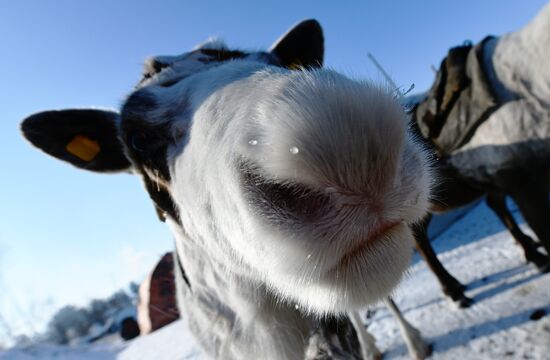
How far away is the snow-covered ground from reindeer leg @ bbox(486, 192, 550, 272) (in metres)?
0.15

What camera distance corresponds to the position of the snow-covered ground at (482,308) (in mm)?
3357

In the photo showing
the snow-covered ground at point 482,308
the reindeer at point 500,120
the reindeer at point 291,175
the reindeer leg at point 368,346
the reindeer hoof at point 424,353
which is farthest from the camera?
the reindeer leg at point 368,346

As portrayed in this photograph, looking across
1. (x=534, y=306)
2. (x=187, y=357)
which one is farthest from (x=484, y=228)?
(x=187, y=357)

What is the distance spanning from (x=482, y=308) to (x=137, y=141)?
454 centimetres

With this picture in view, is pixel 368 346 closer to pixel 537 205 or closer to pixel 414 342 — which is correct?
pixel 414 342

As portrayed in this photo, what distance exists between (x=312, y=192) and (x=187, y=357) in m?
8.94

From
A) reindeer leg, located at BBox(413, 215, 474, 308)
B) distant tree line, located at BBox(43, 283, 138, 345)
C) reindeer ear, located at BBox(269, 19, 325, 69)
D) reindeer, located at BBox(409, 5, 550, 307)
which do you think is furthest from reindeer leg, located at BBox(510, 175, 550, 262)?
distant tree line, located at BBox(43, 283, 138, 345)

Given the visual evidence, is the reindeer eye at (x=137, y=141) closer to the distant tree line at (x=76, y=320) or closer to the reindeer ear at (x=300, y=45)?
the reindeer ear at (x=300, y=45)

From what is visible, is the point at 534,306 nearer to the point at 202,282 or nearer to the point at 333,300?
the point at 202,282

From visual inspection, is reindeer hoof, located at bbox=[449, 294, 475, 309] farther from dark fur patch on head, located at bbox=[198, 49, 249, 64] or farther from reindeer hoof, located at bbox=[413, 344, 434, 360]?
dark fur patch on head, located at bbox=[198, 49, 249, 64]

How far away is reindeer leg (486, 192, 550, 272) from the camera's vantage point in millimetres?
4623

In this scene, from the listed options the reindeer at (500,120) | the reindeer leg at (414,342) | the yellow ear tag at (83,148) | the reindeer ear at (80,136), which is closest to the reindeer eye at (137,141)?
the reindeer ear at (80,136)

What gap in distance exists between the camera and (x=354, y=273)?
91 cm

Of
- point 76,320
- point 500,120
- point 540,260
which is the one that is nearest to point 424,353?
point 540,260
